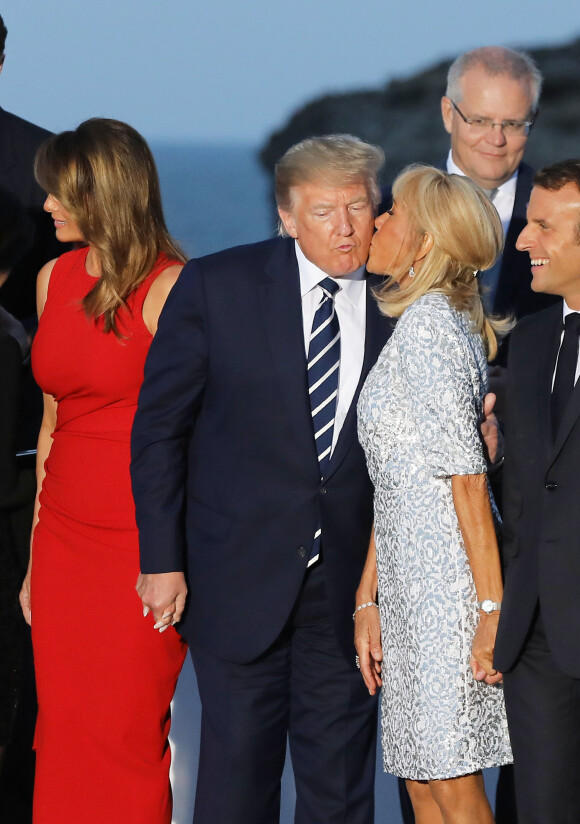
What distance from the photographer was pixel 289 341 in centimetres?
233

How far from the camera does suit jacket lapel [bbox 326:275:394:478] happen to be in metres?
2.33

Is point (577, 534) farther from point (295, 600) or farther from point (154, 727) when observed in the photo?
point (154, 727)

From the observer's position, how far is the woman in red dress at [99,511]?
2.45 m

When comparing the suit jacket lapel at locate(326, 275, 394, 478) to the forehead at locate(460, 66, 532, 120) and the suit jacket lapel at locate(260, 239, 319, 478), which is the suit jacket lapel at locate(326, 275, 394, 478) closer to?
the suit jacket lapel at locate(260, 239, 319, 478)

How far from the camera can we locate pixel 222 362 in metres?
2.33

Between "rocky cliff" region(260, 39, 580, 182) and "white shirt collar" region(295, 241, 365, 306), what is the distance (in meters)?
2.37

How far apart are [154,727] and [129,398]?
27.2 inches

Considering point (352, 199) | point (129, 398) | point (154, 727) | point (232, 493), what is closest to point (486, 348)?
point (352, 199)

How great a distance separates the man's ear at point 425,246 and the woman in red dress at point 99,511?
0.54m

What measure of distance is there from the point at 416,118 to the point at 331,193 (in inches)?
129

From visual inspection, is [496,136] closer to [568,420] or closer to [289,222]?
[289,222]

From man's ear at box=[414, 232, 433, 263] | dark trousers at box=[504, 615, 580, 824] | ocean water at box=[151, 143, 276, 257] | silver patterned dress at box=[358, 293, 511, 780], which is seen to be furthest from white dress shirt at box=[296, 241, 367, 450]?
ocean water at box=[151, 143, 276, 257]

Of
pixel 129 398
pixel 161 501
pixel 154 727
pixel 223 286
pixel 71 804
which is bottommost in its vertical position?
pixel 71 804

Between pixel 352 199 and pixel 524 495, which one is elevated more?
pixel 352 199
